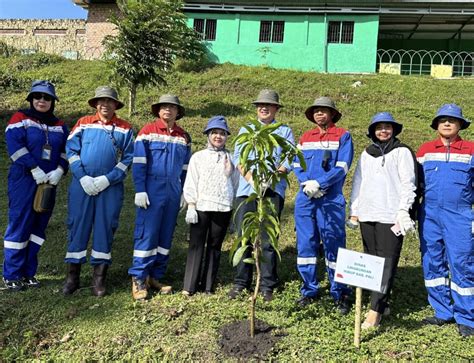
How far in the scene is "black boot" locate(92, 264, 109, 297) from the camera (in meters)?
4.42

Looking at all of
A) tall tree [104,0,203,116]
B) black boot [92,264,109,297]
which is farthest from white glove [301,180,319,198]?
tall tree [104,0,203,116]

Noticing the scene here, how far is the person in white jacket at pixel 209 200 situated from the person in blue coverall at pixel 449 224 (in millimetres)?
1902

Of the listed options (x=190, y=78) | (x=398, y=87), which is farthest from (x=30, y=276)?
(x=398, y=87)

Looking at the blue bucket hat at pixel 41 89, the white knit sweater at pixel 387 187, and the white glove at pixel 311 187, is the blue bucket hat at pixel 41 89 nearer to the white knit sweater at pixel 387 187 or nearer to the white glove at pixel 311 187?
the white glove at pixel 311 187

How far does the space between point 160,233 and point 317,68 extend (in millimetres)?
16252

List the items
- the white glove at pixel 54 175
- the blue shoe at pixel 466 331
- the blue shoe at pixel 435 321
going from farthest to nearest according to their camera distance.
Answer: the white glove at pixel 54 175
the blue shoe at pixel 435 321
the blue shoe at pixel 466 331

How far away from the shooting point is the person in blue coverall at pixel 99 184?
4.33 m

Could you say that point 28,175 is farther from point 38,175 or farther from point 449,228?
point 449,228

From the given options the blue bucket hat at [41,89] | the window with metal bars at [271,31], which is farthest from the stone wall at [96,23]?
the blue bucket hat at [41,89]

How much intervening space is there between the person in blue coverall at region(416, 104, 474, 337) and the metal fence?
692 inches

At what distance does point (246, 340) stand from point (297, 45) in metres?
17.6

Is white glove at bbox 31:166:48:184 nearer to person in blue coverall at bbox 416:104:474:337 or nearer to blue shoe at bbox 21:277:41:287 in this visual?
blue shoe at bbox 21:277:41:287

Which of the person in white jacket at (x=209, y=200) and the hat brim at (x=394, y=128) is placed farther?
the person in white jacket at (x=209, y=200)

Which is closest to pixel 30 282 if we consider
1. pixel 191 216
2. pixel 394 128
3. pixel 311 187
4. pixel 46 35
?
pixel 191 216
